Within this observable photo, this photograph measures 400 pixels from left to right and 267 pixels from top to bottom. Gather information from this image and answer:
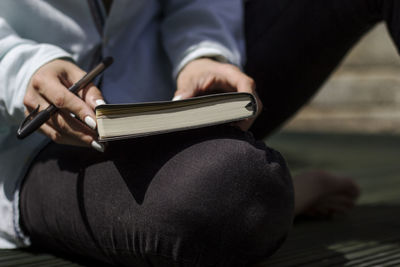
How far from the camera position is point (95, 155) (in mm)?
845

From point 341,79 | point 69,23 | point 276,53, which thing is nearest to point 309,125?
point 341,79

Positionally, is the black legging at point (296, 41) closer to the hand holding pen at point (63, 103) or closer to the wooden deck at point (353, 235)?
the wooden deck at point (353, 235)

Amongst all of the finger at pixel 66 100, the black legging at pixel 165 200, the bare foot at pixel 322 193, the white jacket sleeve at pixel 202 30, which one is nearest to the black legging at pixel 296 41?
the white jacket sleeve at pixel 202 30

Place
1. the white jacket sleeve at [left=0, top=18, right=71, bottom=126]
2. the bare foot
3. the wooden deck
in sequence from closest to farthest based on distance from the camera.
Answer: the white jacket sleeve at [left=0, top=18, right=71, bottom=126] → the wooden deck → the bare foot

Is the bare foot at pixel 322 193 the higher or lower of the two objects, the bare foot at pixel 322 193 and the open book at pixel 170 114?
the lower

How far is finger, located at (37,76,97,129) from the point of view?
0.72 metres

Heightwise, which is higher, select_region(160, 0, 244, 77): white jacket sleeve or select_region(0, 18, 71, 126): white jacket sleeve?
select_region(0, 18, 71, 126): white jacket sleeve

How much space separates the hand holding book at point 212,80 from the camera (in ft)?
2.75

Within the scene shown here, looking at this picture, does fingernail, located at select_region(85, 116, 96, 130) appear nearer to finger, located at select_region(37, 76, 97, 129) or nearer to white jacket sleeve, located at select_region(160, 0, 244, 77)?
finger, located at select_region(37, 76, 97, 129)

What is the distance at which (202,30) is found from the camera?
105 centimetres

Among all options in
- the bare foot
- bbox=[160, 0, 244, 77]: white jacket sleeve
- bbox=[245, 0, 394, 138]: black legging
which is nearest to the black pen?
bbox=[160, 0, 244, 77]: white jacket sleeve

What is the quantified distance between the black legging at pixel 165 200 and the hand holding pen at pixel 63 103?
64 mm

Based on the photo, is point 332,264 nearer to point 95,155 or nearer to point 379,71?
point 95,155

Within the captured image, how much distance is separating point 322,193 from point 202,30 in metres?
0.49
